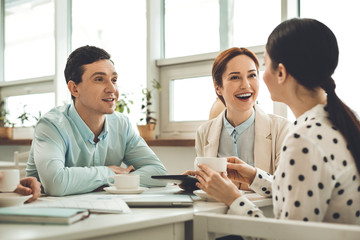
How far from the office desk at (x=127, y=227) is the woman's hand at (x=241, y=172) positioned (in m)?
0.33

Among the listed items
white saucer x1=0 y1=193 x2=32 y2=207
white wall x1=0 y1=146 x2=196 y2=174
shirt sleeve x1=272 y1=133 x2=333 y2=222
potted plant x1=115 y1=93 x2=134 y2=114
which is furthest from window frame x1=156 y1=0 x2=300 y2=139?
white saucer x1=0 y1=193 x2=32 y2=207

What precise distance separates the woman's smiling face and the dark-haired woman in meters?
0.90

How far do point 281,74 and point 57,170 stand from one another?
1.00 metres

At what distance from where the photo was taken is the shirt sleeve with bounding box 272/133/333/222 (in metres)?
1.03

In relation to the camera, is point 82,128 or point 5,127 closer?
point 82,128

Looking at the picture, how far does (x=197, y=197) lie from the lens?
1475 mm

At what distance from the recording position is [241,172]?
63.2 inches

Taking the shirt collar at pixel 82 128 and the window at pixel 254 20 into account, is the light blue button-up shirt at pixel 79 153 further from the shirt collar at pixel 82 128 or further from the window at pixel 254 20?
the window at pixel 254 20

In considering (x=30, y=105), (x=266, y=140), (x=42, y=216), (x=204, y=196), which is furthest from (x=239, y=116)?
(x=30, y=105)

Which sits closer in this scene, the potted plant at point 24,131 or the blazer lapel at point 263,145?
the blazer lapel at point 263,145

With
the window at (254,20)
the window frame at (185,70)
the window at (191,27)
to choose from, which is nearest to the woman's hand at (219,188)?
the window frame at (185,70)

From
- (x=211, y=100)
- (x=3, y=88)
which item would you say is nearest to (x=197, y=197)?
(x=211, y=100)

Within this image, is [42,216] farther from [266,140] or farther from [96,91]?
[266,140]

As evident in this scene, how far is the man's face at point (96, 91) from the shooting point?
6.77 ft
